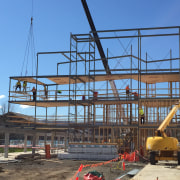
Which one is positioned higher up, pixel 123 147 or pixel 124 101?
pixel 124 101

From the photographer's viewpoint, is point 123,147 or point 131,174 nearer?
point 131,174

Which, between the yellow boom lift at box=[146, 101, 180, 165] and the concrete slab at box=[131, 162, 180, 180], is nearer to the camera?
the concrete slab at box=[131, 162, 180, 180]

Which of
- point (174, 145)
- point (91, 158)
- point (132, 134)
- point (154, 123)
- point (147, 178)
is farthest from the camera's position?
point (132, 134)

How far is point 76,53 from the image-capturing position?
3216 centimetres

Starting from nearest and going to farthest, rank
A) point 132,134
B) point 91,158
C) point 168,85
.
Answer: point 91,158, point 132,134, point 168,85

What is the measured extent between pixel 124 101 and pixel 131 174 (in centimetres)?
1493

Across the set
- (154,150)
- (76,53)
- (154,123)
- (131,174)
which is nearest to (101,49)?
(76,53)

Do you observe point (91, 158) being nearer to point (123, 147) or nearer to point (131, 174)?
point (123, 147)

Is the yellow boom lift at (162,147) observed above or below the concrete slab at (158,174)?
above

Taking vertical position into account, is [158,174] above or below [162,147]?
below

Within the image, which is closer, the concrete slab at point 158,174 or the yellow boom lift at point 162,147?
the concrete slab at point 158,174

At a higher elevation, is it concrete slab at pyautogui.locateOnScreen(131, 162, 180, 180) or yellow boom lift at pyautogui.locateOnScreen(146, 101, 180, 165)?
yellow boom lift at pyautogui.locateOnScreen(146, 101, 180, 165)

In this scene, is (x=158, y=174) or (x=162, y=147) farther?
(x=162, y=147)

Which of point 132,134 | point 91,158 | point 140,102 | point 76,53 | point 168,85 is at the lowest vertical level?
point 91,158
